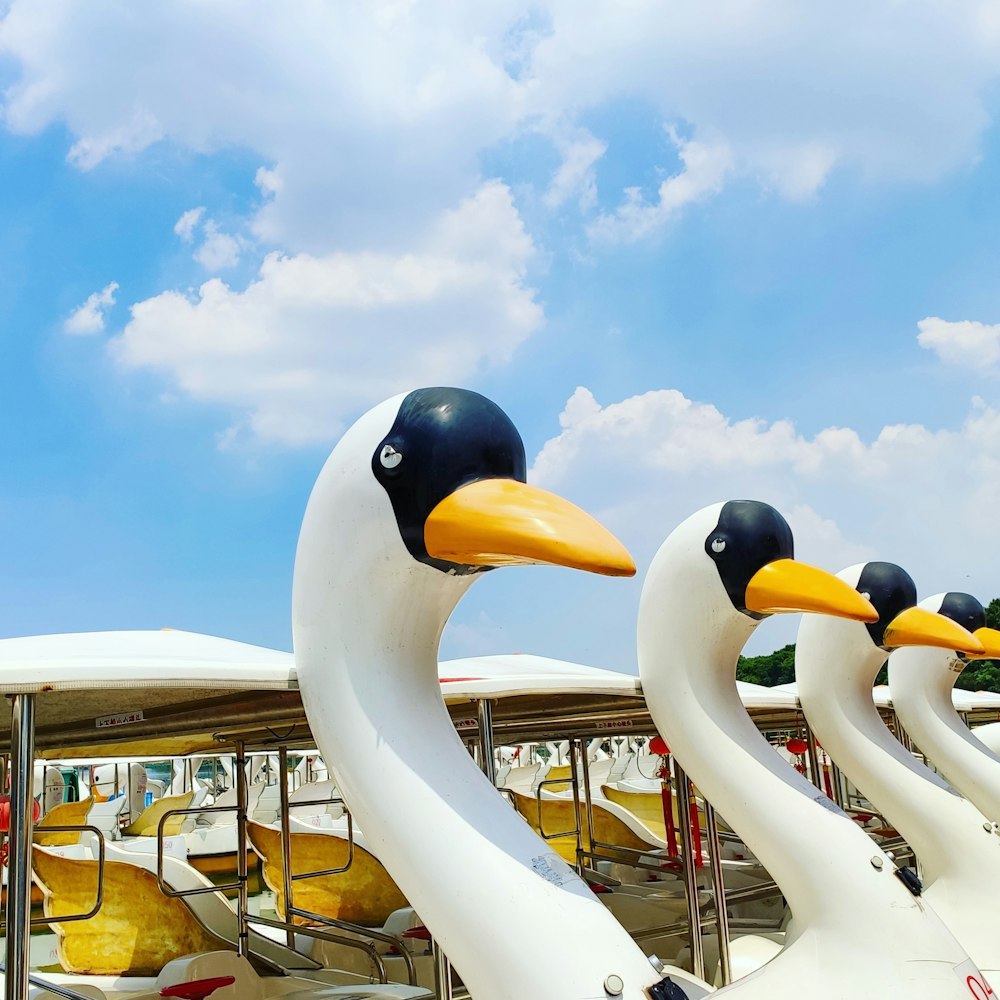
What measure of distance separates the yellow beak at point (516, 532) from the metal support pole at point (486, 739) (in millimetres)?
1274

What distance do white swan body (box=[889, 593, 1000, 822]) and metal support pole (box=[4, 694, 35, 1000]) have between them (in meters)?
5.18

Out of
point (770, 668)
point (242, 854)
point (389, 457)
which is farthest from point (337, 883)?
point (770, 668)

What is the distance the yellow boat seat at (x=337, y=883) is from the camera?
812 centimetres

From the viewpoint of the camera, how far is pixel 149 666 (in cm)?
271

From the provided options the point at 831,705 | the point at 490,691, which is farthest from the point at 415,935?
the point at 490,691

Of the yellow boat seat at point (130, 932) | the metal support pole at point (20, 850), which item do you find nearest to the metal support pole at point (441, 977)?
the metal support pole at point (20, 850)

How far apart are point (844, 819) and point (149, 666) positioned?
2.65 meters

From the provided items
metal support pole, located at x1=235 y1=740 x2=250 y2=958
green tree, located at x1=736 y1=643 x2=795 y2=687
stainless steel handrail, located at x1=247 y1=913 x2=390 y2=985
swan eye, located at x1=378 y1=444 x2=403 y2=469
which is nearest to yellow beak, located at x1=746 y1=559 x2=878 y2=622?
swan eye, located at x1=378 y1=444 x2=403 y2=469

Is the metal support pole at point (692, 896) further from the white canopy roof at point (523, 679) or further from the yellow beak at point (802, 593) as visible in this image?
the yellow beak at point (802, 593)

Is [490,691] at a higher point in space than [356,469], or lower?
lower

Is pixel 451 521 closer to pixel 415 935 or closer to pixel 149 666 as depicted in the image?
pixel 149 666

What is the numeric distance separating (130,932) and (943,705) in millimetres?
5107

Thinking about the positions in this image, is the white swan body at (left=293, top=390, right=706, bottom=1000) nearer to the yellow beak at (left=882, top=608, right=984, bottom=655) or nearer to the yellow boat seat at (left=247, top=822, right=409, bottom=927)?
the yellow beak at (left=882, top=608, right=984, bottom=655)

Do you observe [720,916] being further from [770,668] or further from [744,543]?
[770,668]
